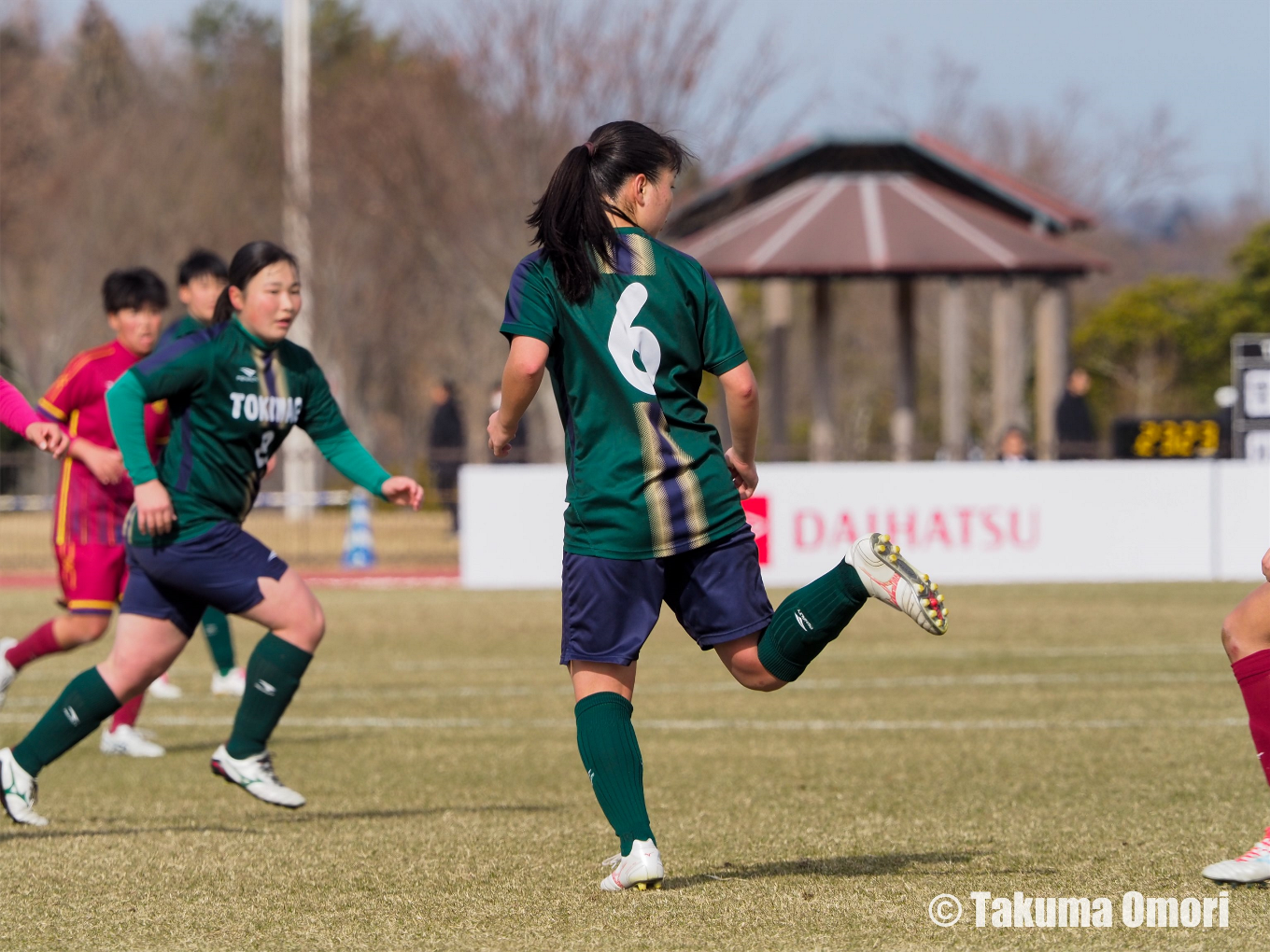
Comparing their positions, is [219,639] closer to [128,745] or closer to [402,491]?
[128,745]

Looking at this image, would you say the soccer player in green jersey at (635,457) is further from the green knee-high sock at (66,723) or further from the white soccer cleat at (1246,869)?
the green knee-high sock at (66,723)

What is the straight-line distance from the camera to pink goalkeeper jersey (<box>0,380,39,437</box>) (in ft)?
19.4

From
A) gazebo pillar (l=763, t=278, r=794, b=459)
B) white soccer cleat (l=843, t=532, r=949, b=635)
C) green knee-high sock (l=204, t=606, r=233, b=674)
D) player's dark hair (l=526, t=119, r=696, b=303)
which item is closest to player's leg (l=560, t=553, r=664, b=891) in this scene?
white soccer cleat (l=843, t=532, r=949, b=635)

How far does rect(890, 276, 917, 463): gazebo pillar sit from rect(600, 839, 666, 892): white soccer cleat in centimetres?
2289

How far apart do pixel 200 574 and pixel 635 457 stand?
6.53ft

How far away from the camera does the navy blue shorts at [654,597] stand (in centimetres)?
472

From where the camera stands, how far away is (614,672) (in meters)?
4.85

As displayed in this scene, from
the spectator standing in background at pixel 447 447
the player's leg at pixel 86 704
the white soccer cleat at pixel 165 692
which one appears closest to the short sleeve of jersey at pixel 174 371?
the player's leg at pixel 86 704

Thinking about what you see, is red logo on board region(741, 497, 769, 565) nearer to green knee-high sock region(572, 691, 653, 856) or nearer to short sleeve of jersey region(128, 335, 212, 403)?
short sleeve of jersey region(128, 335, 212, 403)

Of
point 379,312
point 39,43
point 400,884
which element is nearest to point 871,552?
point 400,884

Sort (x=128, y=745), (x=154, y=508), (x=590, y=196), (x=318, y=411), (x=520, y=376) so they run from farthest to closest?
(x=128, y=745)
(x=318, y=411)
(x=154, y=508)
(x=590, y=196)
(x=520, y=376)

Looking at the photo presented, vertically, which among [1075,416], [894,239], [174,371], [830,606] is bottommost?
[830,606]

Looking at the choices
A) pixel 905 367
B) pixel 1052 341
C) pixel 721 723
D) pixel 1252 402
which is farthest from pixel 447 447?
pixel 721 723

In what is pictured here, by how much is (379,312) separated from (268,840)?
3629 centimetres
